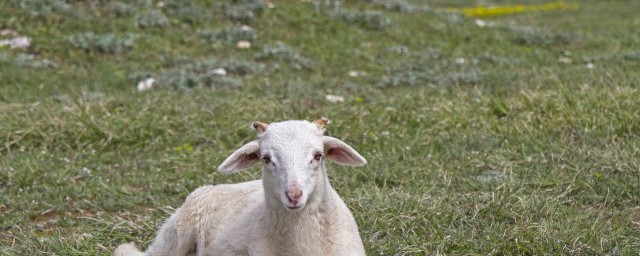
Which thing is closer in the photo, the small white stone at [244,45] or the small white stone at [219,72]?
the small white stone at [219,72]

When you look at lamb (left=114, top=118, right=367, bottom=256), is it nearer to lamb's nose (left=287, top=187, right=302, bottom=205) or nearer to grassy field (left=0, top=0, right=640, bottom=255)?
lamb's nose (left=287, top=187, right=302, bottom=205)

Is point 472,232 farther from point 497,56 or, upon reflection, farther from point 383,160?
point 497,56

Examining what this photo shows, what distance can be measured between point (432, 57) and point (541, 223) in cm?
759

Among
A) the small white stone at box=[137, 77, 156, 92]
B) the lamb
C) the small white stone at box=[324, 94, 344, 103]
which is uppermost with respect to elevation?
the lamb

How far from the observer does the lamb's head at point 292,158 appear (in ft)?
15.3

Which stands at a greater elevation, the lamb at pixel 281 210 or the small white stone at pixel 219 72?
the lamb at pixel 281 210

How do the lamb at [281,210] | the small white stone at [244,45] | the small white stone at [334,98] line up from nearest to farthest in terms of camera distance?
the lamb at [281,210], the small white stone at [334,98], the small white stone at [244,45]

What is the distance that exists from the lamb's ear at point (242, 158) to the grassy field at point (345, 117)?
1216 mm

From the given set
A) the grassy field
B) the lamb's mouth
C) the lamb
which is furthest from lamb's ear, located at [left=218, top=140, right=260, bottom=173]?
the grassy field

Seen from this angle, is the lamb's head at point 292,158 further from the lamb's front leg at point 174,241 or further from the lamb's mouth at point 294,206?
the lamb's front leg at point 174,241

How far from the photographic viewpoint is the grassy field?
6.48 meters

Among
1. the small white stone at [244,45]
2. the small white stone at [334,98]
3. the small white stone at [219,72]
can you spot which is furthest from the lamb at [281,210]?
the small white stone at [244,45]

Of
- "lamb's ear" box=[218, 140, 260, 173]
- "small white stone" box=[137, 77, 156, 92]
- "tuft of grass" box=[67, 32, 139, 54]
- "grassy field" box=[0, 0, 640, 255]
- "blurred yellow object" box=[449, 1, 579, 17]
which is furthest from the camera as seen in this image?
"blurred yellow object" box=[449, 1, 579, 17]

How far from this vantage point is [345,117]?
31.4 ft
